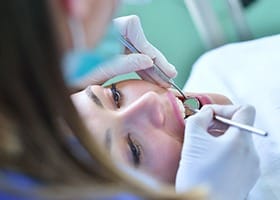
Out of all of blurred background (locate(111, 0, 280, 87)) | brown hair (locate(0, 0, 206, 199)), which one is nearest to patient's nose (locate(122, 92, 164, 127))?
brown hair (locate(0, 0, 206, 199))

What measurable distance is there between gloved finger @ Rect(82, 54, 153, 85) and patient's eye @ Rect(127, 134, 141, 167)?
0.26 metres

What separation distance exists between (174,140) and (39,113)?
761 millimetres

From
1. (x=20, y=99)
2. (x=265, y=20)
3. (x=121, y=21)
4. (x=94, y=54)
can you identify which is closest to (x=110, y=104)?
(x=121, y=21)

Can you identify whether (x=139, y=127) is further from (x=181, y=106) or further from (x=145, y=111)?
(x=181, y=106)

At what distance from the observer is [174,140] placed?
1365mm

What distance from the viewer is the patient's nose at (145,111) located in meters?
1.31

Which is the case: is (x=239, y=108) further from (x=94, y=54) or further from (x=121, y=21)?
(x=94, y=54)

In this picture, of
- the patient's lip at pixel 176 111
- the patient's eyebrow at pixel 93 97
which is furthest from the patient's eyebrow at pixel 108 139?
the patient's lip at pixel 176 111

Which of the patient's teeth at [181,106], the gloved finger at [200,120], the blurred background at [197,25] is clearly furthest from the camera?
the blurred background at [197,25]

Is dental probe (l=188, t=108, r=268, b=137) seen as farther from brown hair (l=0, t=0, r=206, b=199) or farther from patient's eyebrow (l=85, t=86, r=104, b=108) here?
brown hair (l=0, t=0, r=206, b=199)

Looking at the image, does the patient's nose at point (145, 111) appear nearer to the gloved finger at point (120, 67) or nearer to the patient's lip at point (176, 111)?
the patient's lip at point (176, 111)

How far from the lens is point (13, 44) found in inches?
23.6

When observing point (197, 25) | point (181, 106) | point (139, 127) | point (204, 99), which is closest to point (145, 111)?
point (139, 127)

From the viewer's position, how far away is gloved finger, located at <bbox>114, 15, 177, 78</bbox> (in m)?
1.52
